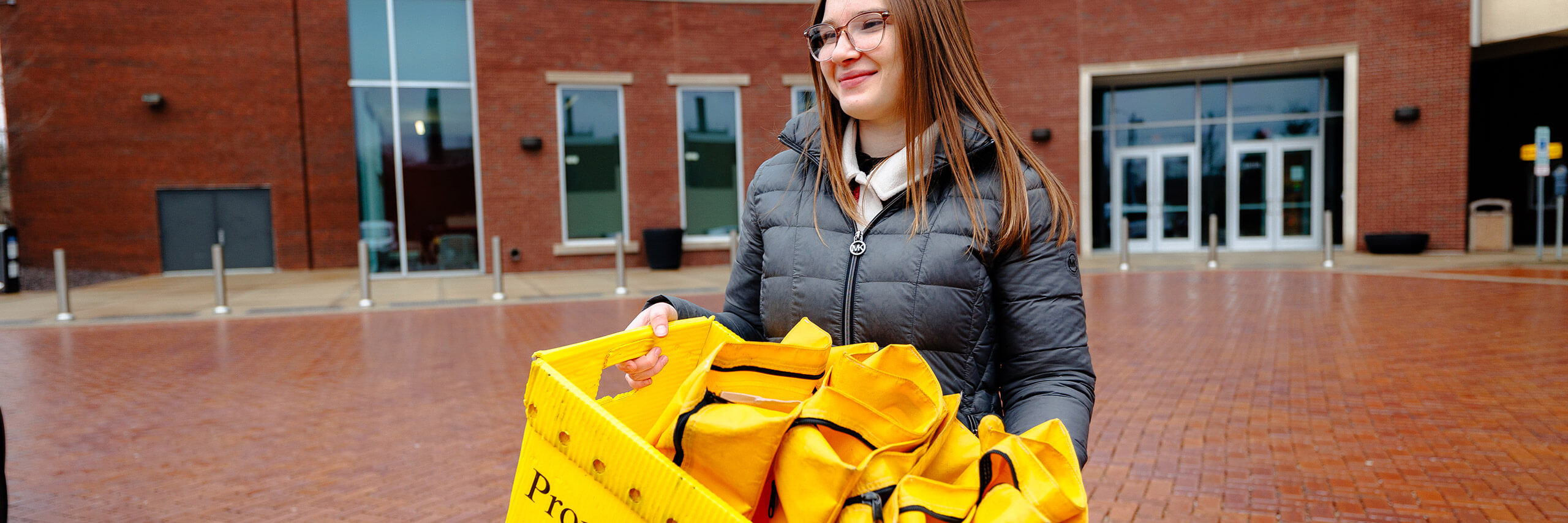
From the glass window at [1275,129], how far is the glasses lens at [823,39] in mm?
20231

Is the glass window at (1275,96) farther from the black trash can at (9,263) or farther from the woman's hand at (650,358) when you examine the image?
A: the black trash can at (9,263)

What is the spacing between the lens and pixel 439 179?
56.4ft

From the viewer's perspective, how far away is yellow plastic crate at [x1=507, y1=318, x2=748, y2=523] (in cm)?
114

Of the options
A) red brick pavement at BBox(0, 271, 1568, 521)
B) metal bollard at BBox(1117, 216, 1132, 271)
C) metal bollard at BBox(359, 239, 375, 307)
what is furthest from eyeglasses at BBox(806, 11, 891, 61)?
metal bollard at BBox(1117, 216, 1132, 271)

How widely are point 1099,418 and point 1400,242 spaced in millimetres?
15088

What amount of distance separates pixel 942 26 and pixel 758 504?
83cm

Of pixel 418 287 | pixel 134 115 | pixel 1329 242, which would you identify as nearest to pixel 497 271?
pixel 418 287

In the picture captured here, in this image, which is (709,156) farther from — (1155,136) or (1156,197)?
(1156,197)

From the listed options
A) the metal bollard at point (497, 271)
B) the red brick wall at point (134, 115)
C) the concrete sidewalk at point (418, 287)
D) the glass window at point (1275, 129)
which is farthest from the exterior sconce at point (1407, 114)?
the red brick wall at point (134, 115)

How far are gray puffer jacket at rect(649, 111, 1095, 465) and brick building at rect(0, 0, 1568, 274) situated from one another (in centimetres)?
1601

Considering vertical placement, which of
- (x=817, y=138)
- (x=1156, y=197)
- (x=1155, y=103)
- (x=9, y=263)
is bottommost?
(x=9, y=263)

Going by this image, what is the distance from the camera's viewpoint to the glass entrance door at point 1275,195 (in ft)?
62.8

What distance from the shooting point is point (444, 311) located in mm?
11375

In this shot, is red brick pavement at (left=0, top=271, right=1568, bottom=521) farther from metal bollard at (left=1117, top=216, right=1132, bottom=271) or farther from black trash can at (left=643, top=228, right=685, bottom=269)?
black trash can at (left=643, top=228, right=685, bottom=269)
